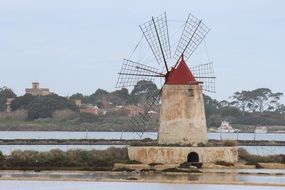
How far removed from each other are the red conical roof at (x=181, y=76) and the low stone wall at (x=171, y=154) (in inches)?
118

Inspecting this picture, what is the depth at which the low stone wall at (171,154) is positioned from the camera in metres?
44.9

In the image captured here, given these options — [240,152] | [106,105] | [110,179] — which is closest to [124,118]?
[106,105]

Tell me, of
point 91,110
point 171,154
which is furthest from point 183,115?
point 91,110

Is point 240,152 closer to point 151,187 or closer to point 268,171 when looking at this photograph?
point 268,171

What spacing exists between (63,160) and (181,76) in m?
5.97

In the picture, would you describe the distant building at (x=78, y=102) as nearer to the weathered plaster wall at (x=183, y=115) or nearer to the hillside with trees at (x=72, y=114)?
the hillside with trees at (x=72, y=114)

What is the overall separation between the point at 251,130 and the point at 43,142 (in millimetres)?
77540

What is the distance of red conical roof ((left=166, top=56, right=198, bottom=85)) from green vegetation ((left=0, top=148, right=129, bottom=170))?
364cm

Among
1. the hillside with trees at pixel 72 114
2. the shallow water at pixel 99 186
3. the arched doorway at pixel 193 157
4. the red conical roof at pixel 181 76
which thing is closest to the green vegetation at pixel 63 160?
the arched doorway at pixel 193 157

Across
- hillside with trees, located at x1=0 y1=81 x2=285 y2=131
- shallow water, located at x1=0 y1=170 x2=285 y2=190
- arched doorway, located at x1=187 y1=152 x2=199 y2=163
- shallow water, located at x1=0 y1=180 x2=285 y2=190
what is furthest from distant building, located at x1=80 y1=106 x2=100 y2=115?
shallow water, located at x1=0 y1=180 x2=285 y2=190

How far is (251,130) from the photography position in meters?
155

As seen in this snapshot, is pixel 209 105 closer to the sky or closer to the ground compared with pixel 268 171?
closer to the sky

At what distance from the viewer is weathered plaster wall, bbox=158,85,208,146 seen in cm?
4603

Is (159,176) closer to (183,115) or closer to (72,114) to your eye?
(183,115)
